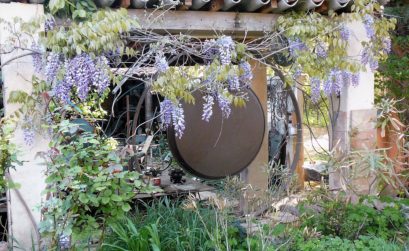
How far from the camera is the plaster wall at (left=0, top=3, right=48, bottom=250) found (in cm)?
385

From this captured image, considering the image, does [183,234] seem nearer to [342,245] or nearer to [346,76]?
[342,245]

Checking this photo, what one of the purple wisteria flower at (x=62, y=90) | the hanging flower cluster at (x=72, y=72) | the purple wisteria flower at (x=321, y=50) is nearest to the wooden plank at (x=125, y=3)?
the hanging flower cluster at (x=72, y=72)

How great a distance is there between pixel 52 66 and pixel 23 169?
2.68 ft

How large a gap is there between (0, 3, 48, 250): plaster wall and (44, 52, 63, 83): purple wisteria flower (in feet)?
0.81

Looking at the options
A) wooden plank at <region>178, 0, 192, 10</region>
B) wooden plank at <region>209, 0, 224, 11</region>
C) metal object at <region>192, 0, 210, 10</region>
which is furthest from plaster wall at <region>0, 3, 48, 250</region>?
wooden plank at <region>209, 0, 224, 11</region>

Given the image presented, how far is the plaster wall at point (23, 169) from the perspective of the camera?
152 inches

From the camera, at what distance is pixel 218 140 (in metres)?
5.42

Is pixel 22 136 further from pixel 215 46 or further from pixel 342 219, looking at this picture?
pixel 342 219

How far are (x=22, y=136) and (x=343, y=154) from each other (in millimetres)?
2718

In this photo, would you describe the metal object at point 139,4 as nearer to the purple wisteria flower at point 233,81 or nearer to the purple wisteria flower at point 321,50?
the purple wisteria flower at point 233,81

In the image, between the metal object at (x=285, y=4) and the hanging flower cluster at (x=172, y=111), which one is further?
the metal object at (x=285, y=4)

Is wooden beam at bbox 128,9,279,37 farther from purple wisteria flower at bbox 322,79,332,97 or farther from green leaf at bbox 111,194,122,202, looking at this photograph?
Result: green leaf at bbox 111,194,122,202

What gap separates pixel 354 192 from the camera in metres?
4.62

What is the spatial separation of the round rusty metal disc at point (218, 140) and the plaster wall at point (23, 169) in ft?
5.10
